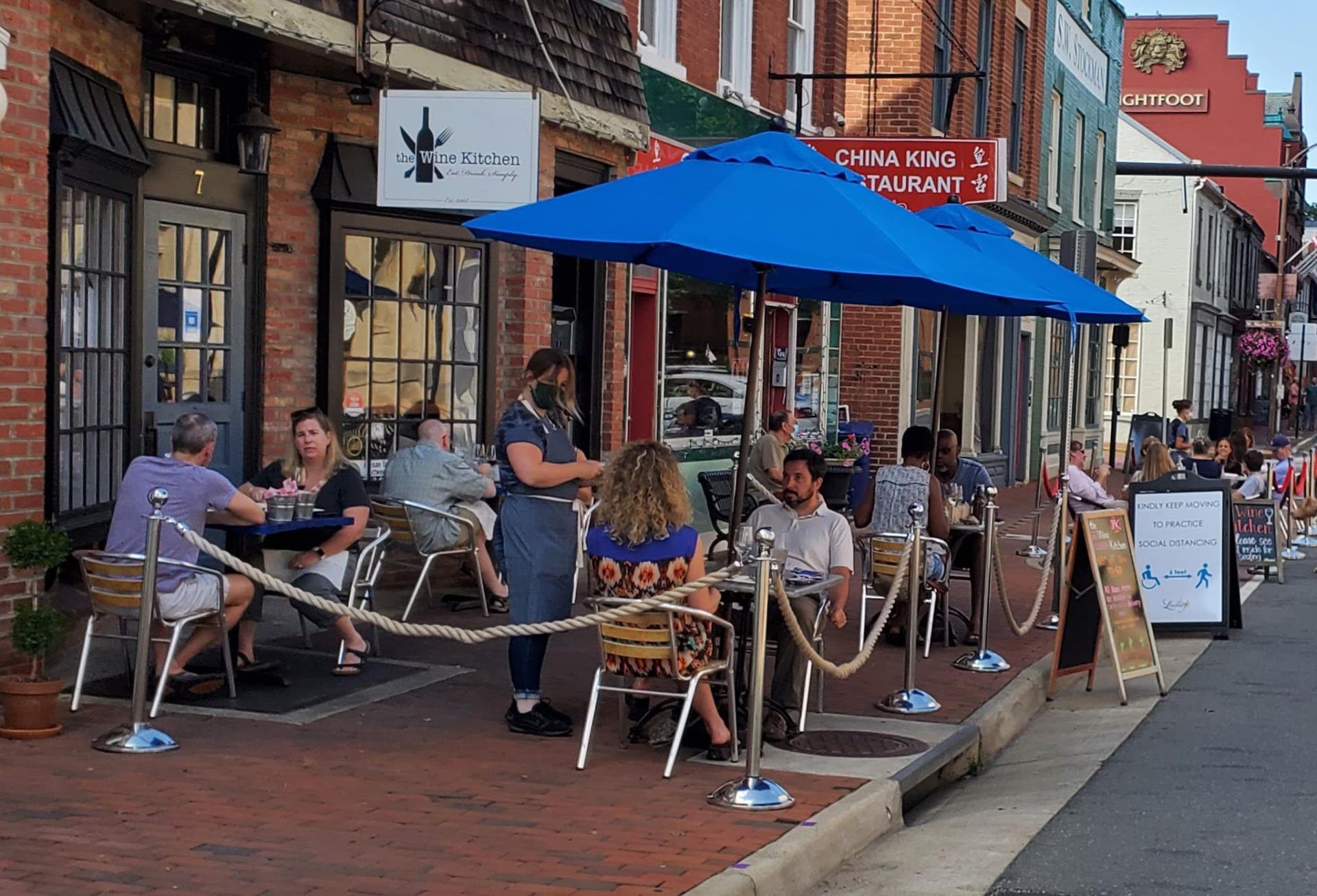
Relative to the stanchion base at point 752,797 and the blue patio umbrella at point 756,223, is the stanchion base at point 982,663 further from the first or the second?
the stanchion base at point 752,797

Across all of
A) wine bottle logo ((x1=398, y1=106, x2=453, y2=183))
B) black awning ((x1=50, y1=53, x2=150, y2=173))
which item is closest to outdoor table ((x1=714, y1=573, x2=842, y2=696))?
wine bottle logo ((x1=398, y1=106, x2=453, y2=183))

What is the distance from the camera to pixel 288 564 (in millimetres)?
9266

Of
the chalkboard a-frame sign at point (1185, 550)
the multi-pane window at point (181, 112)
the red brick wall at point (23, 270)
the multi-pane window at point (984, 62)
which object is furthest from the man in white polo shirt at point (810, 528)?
the multi-pane window at point (984, 62)

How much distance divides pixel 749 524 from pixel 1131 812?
2.47 m

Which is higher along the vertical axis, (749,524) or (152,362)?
(152,362)

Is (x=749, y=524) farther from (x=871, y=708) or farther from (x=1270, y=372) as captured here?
(x=1270, y=372)

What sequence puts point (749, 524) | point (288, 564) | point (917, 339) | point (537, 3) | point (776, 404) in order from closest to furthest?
point (749, 524), point (288, 564), point (537, 3), point (776, 404), point (917, 339)

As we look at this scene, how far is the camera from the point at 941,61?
2314 cm

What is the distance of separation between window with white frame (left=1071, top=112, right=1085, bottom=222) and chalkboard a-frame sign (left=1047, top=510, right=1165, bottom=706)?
2249cm

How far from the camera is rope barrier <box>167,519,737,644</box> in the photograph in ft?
22.3

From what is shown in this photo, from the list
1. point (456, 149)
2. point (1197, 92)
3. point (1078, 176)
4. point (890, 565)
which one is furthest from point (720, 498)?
point (1197, 92)

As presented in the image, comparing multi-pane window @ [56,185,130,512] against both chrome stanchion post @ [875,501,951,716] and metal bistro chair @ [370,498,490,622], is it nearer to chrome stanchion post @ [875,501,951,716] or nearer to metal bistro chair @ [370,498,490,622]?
metal bistro chair @ [370,498,490,622]

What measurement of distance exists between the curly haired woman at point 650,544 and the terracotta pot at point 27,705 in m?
2.32

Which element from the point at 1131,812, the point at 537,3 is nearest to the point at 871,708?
the point at 1131,812
